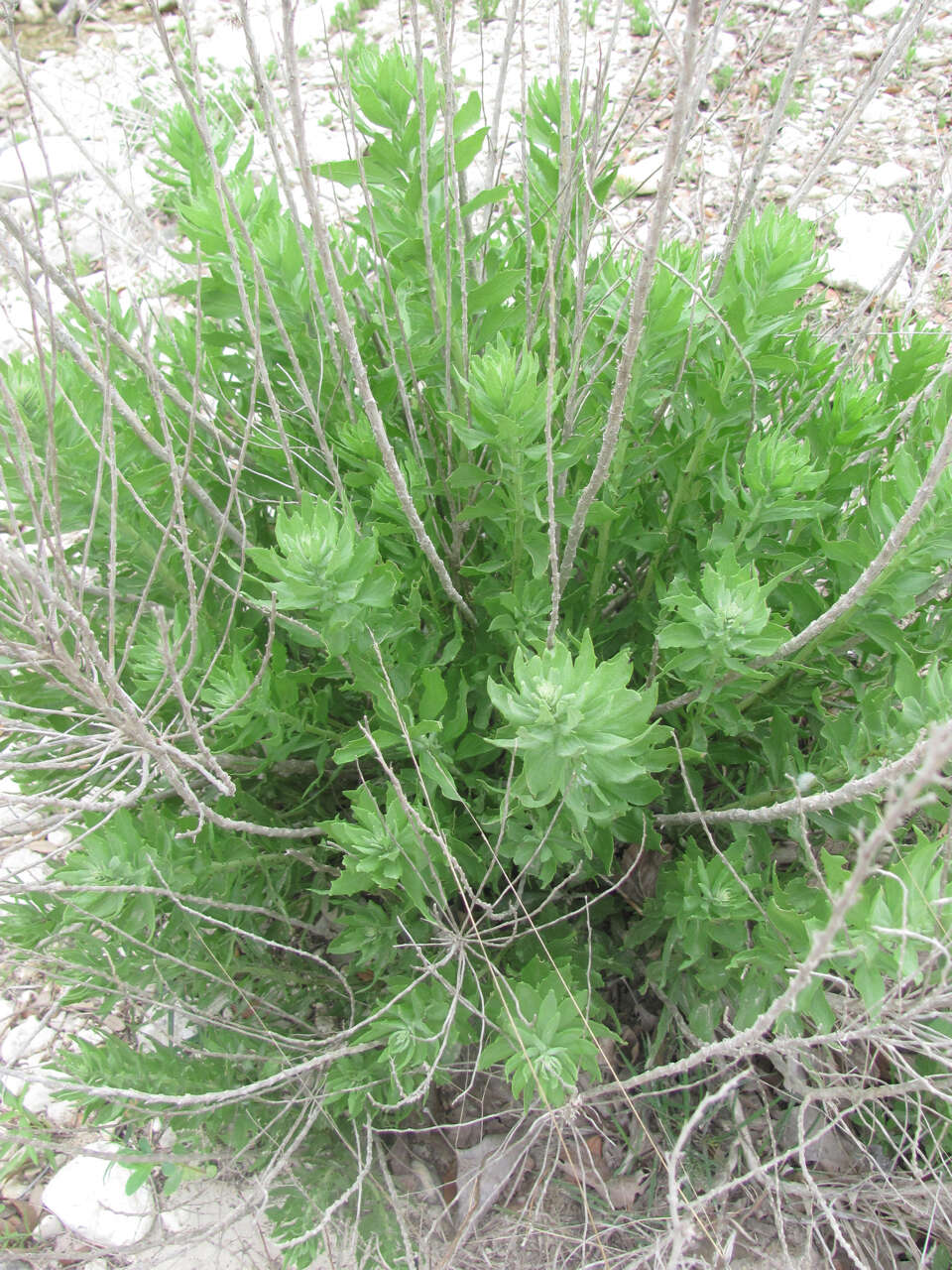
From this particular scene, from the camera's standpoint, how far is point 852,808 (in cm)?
170

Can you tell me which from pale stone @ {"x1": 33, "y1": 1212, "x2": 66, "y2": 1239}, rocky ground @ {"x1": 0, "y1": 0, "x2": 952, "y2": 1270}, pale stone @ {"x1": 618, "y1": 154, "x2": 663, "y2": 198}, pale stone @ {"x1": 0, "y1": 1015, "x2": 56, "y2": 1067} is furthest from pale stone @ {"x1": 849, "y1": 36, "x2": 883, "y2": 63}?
pale stone @ {"x1": 33, "y1": 1212, "x2": 66, "y2": 1239}

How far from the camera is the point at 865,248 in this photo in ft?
12.1

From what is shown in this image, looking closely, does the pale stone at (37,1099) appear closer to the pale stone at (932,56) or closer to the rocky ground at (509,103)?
the rocky ground at (509,103)

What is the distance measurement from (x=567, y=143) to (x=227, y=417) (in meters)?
1.16

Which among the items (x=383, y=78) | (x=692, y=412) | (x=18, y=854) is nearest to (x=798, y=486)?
(x=692, y=412)

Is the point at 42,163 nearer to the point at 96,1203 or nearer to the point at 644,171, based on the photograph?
the point at 644,171

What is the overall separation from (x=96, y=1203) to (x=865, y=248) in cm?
416

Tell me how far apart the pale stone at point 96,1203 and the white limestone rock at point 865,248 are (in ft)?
12.6

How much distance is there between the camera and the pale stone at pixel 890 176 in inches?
154

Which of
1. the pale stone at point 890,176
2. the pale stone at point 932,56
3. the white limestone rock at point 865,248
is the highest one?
the pale stone at point 932,56

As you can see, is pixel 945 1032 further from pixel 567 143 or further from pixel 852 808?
pixel 567 143

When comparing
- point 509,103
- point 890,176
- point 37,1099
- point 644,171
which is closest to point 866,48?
point 890,176

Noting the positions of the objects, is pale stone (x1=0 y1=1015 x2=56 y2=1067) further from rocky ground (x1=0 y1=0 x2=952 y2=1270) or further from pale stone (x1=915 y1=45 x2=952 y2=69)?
pale stone (x1=915 y1=45 x2=952 y2=69)

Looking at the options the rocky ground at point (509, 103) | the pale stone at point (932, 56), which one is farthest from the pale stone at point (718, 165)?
the pale stone at point (932, 56)
